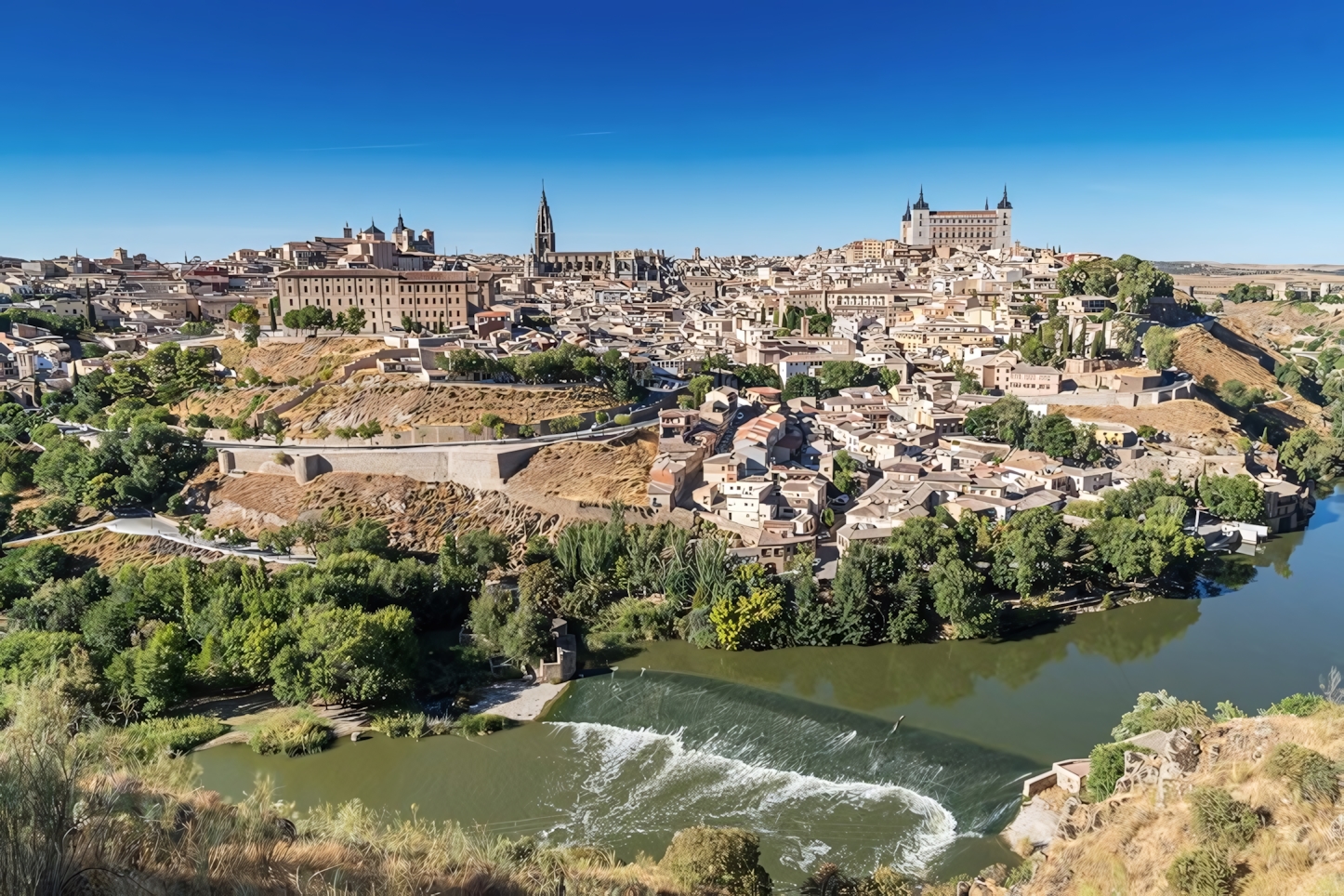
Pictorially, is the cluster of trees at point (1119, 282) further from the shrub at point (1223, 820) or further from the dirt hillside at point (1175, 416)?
the shrub at point (1223, 820)

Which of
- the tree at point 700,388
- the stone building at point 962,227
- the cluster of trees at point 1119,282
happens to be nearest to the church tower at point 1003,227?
the stone building at point 962,227

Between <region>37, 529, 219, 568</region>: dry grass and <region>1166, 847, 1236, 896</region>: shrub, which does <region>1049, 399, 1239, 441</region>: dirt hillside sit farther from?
<region>37, 529, 219, 568</region>: dry grass

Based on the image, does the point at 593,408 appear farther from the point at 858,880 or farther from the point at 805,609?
the point at 858,880

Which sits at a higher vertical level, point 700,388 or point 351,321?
point 351,321

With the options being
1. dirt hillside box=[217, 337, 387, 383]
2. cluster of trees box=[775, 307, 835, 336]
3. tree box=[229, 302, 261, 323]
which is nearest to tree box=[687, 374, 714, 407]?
cluster of trees box=[775, 307, 835, 336]

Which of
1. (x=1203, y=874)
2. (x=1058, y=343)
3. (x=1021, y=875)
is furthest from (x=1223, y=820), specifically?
(x=1058, y=343)

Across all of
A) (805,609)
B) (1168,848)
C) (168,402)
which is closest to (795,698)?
(805,609)

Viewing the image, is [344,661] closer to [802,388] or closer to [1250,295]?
[802,388]
